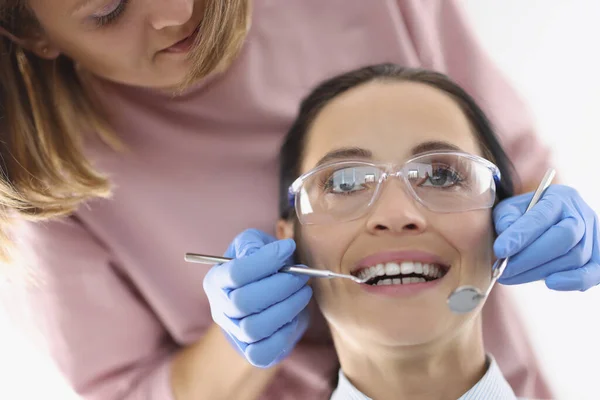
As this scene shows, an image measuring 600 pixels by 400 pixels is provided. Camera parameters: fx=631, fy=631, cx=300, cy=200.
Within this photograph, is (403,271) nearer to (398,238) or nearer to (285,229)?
(398,238)

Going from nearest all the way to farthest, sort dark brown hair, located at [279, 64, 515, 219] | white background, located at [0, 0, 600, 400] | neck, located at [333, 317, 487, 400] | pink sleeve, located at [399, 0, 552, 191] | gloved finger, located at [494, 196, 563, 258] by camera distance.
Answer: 1. gloved finger, located at [494, 196, 563, 258]
2. neck, located at [333, 317, 487, 400]
3. dark brown hair, located at [279, 64, 515, 219]
4. pink sleeve, located at [399, 0, 552, 191]
5. white background, located at [0, 0, 600, 400]

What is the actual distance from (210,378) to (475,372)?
2.04 ft

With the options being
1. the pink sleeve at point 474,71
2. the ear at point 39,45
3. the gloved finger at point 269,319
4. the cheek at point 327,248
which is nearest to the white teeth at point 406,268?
the cheek at point 327,248

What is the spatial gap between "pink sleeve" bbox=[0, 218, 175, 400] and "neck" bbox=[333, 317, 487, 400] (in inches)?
20.2

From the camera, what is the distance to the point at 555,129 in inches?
79.6

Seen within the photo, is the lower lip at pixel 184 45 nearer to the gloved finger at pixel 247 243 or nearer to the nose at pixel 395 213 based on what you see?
the gloved finger at pixel 247 243

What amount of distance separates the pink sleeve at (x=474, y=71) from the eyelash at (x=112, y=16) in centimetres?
74

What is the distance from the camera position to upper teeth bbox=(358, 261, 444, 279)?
1184 millimetres

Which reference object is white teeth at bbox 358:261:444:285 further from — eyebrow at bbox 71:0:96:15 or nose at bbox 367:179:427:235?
eyebrow at bbox 71:0:96:15

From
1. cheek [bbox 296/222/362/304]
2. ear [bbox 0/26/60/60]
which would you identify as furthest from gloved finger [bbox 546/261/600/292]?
ear [bbox 0/26/60/60]

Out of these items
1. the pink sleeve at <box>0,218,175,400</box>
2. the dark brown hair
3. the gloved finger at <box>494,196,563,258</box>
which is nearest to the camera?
the gloved finger at <box>494,196,563,258</box>

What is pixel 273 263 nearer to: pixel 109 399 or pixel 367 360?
pixel 367 360

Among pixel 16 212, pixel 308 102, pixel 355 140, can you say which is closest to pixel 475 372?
pixel 355 140

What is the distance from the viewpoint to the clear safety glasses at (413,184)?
1195mm
